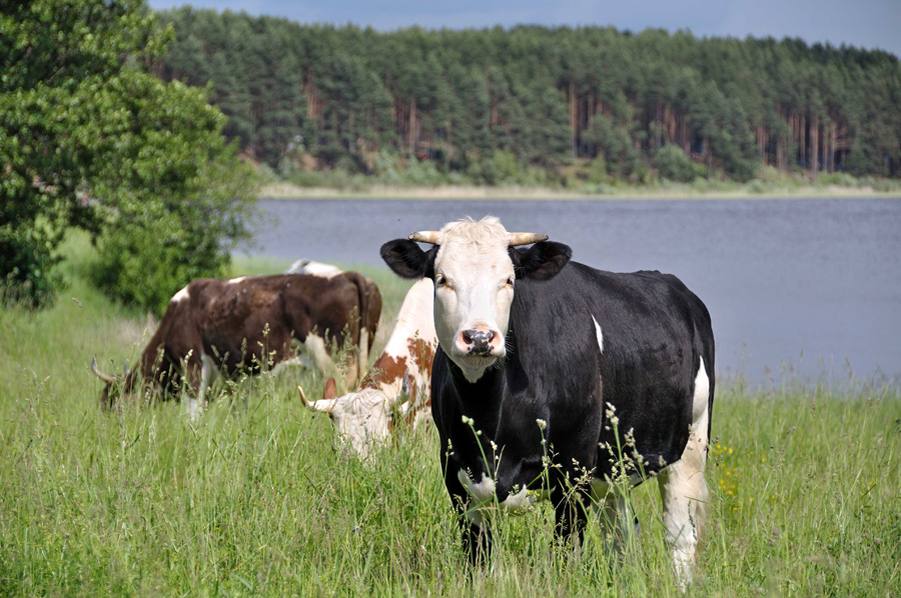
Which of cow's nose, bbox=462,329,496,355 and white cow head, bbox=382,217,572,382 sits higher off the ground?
white cow head, bbox=382,217,572,382

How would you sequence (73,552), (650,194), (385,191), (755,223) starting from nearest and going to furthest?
1. (73,552)
2. (755,223)
3. (385,191)
4. (650,194)

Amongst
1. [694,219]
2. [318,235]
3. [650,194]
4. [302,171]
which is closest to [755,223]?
[694,219]

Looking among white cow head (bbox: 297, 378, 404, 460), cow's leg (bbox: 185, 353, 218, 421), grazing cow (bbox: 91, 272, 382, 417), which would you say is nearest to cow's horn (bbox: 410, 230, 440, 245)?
white cow head (bbox: 297, 378, 404, 460)

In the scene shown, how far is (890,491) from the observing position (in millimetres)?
5430

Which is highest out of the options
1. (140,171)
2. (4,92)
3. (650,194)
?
(4,92)

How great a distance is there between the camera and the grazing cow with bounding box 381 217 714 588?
372cm

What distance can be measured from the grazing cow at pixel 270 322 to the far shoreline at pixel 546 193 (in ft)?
223

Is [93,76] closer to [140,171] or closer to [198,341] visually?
[140,171]

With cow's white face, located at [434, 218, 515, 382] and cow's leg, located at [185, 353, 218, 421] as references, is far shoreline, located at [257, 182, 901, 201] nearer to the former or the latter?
cow's leg, located at [185, 353, 218, 421]

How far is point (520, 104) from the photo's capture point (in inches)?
3725

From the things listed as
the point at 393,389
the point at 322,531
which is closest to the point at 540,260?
the point at 322,531

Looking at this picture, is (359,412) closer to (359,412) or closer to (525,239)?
(359,412)

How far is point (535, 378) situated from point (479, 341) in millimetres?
643

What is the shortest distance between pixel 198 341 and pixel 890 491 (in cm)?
662
